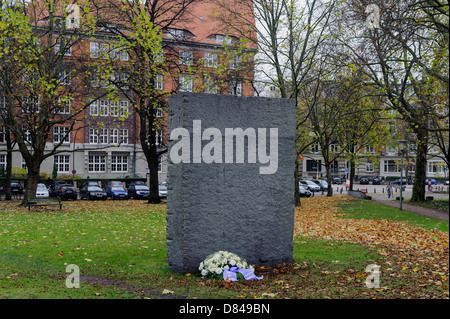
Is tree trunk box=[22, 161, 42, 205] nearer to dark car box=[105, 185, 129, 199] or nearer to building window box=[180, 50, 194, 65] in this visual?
building window box=[180, 50, 194, 65]

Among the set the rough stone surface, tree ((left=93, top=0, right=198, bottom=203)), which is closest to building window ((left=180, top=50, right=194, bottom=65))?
tree ((left=93, top=0, right=198, bottom=203))

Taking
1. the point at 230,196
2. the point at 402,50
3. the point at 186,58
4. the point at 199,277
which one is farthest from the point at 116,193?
the point at 199,277

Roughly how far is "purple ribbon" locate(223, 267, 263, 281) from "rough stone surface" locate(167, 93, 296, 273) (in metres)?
0.69

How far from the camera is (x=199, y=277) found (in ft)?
26.4

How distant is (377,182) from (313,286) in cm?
7372

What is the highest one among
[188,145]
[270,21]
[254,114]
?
[270,21]

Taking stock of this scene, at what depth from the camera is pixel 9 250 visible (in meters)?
10.2

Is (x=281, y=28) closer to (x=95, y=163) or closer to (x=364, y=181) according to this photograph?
(x=95, y=163)

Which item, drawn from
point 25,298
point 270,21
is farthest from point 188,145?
point 270,21

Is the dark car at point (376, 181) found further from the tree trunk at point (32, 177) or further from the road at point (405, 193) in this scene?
the tree trunk at point (32, 177)

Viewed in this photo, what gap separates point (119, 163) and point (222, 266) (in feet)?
181

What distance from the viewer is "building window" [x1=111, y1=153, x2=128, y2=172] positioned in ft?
200

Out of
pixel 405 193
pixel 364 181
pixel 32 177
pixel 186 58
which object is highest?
pixel 186 58
